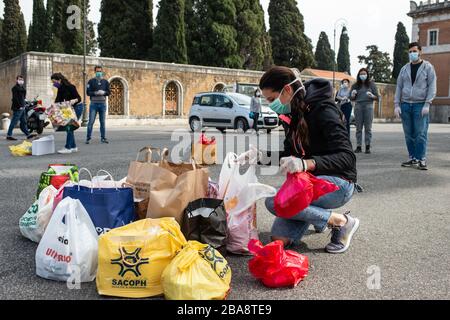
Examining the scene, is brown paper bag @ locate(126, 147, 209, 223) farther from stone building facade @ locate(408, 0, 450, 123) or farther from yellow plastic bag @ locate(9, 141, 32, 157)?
stone building facade @ locate(408, 0, 450, 123)

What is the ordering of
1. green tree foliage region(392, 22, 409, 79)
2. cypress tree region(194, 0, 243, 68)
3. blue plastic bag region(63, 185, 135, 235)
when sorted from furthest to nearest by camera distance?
1. green tree foliage region(392, 22, 409, 79)
2. cypress tree region(194, 0, 243, 68)
3. blue plastic bag region(63, 185, 135, 235)

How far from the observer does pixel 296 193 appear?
→ 3150 millimetres

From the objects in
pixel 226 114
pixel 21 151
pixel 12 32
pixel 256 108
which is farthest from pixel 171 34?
pixel 21 151

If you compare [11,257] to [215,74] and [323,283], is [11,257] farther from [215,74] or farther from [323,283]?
[215,74]

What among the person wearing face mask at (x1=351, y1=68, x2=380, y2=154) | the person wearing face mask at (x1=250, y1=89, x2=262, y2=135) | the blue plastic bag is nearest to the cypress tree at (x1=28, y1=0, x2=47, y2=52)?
the person wearing face mask at (x1=250, y1=89, x2=262, y2=135)

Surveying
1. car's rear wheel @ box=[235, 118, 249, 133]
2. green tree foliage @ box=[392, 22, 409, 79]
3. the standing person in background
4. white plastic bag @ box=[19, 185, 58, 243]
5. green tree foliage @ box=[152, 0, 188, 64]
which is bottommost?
white plastic bag @ box=[19, 185, 58, 243]

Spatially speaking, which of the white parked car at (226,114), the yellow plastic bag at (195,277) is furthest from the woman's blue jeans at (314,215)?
the white parked car at (226,114)

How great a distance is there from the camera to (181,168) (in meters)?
3.81

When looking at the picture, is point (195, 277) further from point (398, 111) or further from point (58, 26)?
point (58, 26)

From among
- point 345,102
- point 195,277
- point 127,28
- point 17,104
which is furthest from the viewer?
point 127,28

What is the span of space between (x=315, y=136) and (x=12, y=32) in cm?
4963

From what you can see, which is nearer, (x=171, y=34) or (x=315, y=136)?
(x=315, y=136)

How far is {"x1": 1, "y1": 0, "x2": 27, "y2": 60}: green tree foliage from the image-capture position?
151 feet
